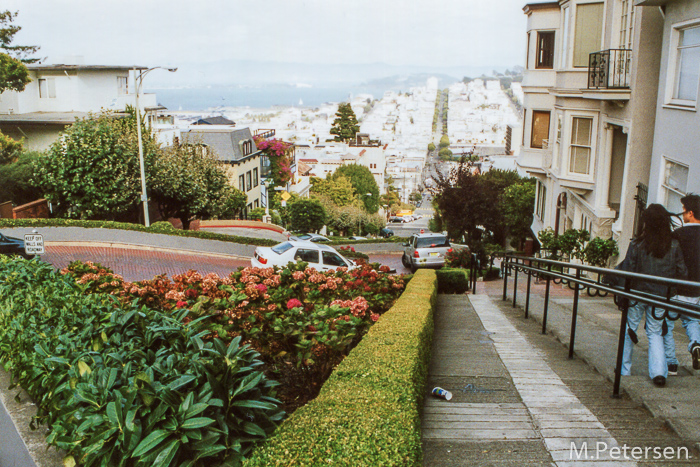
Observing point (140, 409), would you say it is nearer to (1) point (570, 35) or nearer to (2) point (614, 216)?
(2) point (614, 216)

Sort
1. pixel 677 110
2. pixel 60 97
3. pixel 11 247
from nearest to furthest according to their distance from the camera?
pixel 677 110 → pixel 11 247 → pixel 60 97

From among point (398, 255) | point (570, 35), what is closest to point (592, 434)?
point (570, 35)

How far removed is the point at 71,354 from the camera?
4105mm

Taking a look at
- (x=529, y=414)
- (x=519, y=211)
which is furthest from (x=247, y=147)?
(x=529, y=414)

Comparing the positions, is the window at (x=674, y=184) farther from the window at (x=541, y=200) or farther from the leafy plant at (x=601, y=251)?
the window at (x=541, y=200)

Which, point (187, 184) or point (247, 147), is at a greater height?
point (247, 147)

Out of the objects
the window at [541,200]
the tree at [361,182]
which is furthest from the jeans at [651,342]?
the tree at [361,182]

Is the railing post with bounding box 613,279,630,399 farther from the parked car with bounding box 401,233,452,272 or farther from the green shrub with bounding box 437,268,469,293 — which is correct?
the parked car with bounding box 401,233,452,272

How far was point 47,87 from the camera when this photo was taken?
4266cm

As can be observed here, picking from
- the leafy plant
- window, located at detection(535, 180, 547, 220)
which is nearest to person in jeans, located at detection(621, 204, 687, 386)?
the leafy plant

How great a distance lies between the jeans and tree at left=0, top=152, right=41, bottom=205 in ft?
97.3

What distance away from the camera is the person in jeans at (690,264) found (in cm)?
580

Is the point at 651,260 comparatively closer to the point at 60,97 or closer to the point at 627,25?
the point at 627,25

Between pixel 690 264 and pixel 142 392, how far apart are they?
5.37 meters
